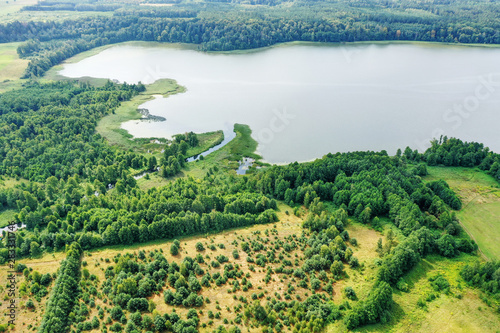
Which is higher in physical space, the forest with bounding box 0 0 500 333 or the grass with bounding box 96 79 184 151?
A: the grass with bounding box 96 79 184 151

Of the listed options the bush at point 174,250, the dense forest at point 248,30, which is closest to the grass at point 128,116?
the bush at point 174,250

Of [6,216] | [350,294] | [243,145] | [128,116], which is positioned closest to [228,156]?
[243,145]

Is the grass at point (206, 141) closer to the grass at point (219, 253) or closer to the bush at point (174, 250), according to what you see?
the grass at point (219, 253)

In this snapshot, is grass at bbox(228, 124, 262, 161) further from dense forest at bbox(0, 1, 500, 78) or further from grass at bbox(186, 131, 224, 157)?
dense forest at bbox(0, 1, 500, 78)

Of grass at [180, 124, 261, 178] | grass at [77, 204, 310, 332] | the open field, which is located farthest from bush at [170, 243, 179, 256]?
grass at [180, 124, 261, 178]

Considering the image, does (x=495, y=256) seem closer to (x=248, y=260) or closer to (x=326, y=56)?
(x=248, y=260)

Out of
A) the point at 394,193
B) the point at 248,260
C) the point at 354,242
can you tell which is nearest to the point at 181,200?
the point at 248,260
